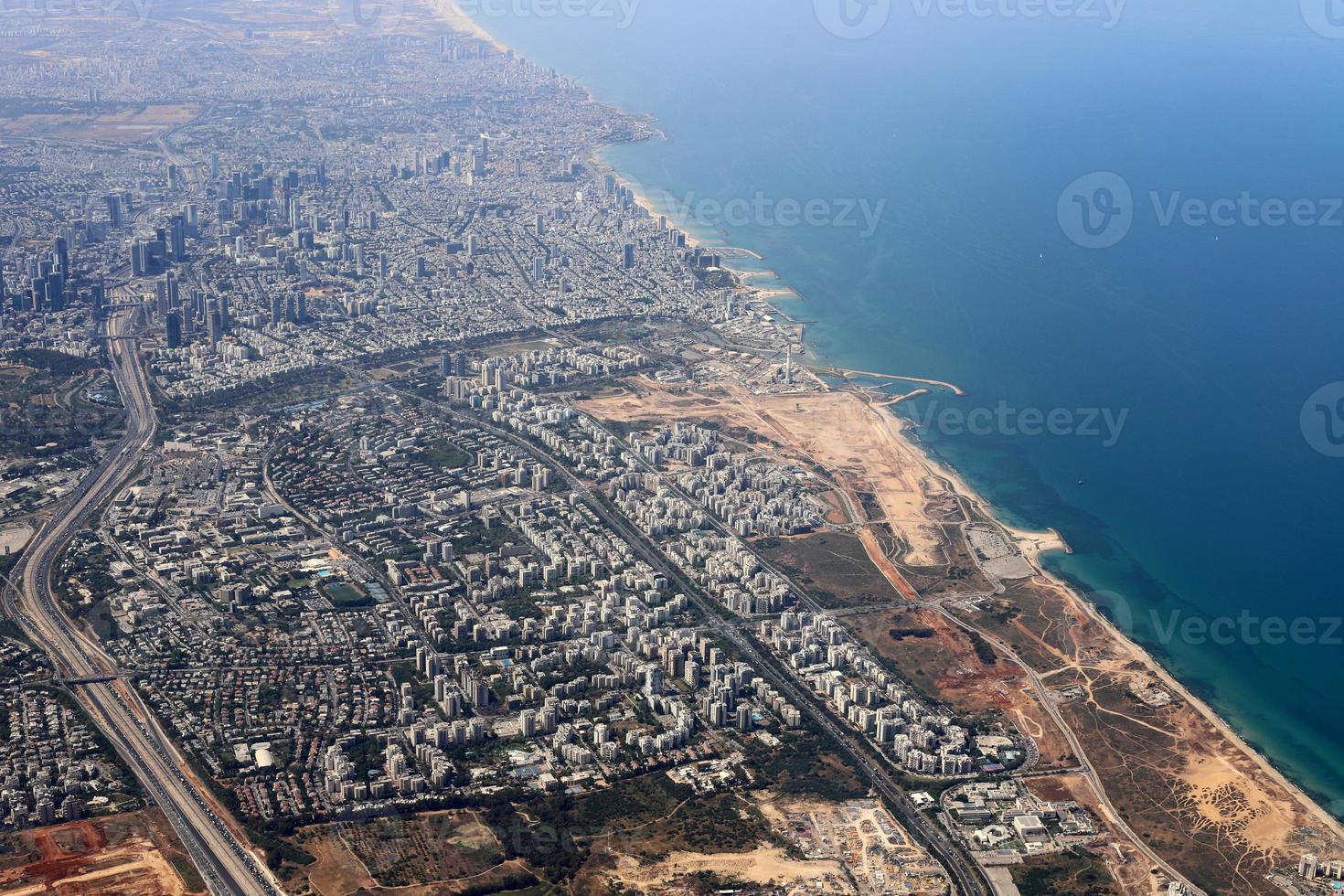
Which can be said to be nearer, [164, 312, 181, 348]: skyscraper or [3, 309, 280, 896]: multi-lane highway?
[3, 309, 280, 896]: multi-lane highway

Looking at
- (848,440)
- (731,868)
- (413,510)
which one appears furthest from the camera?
(848,440)

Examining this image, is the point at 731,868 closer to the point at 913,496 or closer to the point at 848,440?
the point at 913,496

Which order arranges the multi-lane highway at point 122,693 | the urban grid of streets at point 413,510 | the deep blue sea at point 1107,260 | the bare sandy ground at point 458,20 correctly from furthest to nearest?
1. the bare sandy ground at point 458,20
2. the deep blue sea at point 1107,260
3. the urban grid of streets at point 413,510
4. the multi-lane highway at point 122,693

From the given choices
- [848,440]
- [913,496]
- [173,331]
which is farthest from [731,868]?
[173,331]

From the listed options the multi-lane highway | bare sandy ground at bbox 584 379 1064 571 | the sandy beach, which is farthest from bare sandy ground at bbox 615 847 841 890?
bare sandy ground at bbox 584 379 1064 571

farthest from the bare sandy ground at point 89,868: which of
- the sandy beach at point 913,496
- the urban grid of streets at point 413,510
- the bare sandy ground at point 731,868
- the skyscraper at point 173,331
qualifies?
the skyscraper at point 173,331

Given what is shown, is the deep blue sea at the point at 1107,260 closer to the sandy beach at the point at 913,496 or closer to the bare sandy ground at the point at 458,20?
the sandy beach at the point at 913,496

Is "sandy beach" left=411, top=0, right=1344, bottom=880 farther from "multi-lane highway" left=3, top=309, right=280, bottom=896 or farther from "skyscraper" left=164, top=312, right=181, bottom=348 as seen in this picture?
"skyscraper" left=164, top=312, right=181, bottom=348
